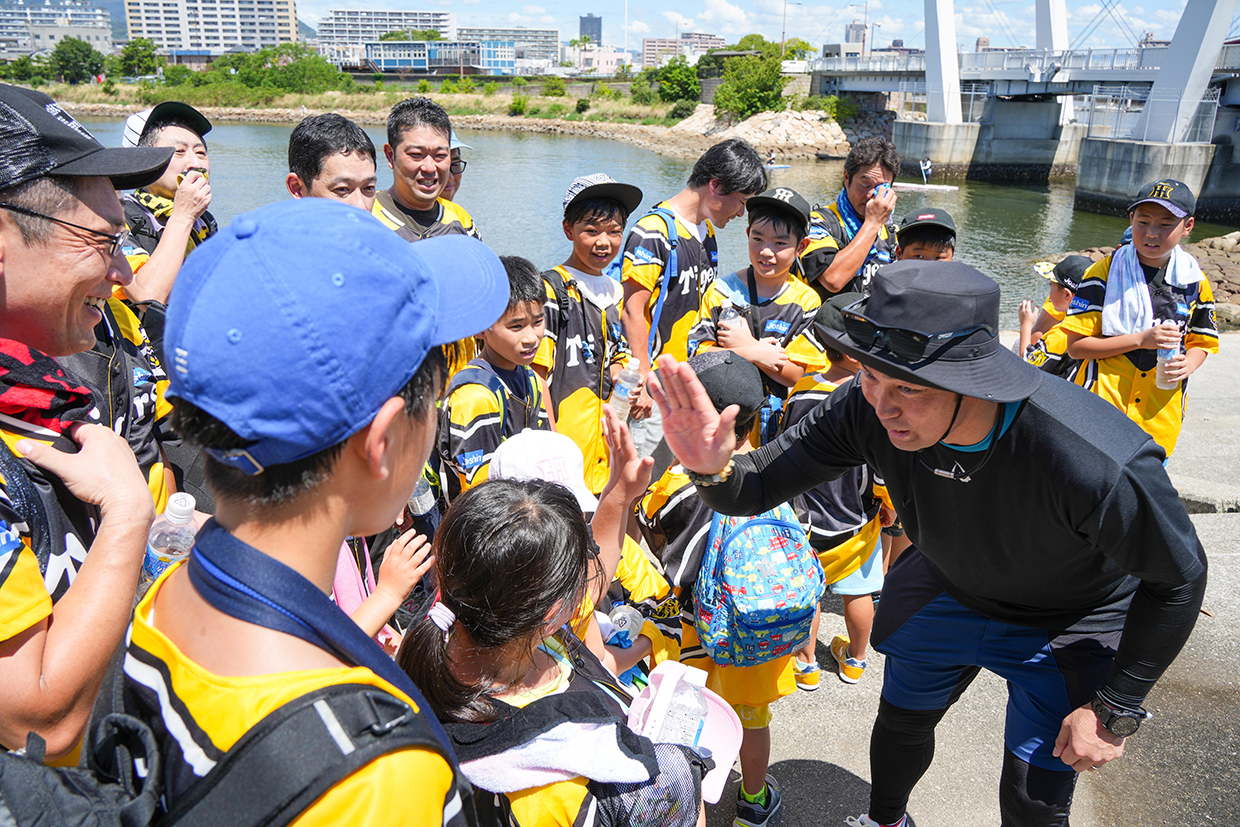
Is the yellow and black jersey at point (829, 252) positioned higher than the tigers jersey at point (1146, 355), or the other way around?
the yellow and black jersey at point (829, 252)

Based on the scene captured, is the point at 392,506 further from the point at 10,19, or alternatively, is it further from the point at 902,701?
the point at 10,19

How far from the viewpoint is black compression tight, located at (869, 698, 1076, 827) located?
78.4 inches

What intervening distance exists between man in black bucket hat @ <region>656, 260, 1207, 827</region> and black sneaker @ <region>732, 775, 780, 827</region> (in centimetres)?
31

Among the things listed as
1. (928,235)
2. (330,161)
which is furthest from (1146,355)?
(330,161)

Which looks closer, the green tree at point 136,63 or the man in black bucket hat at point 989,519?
the man in black bucket hat at point 989,519

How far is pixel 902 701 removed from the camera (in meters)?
2.21

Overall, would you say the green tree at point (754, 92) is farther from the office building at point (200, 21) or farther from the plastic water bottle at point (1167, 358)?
the office building at point (200, 21)

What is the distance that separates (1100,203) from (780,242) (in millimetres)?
26155

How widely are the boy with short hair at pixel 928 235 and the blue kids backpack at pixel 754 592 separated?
7.33 ft

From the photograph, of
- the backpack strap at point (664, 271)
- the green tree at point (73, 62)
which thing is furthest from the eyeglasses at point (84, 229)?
the green tree at point (73, 62)

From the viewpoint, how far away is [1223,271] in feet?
44.0

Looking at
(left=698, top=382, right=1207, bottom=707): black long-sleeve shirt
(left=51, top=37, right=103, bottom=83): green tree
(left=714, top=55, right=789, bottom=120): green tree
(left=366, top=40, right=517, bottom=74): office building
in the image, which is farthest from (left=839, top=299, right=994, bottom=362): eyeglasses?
(left=366, top=40, right=517, bottom=74): office building

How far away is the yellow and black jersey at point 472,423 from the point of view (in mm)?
2484

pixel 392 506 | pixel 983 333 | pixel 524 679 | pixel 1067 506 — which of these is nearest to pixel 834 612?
pixel 1067 506
